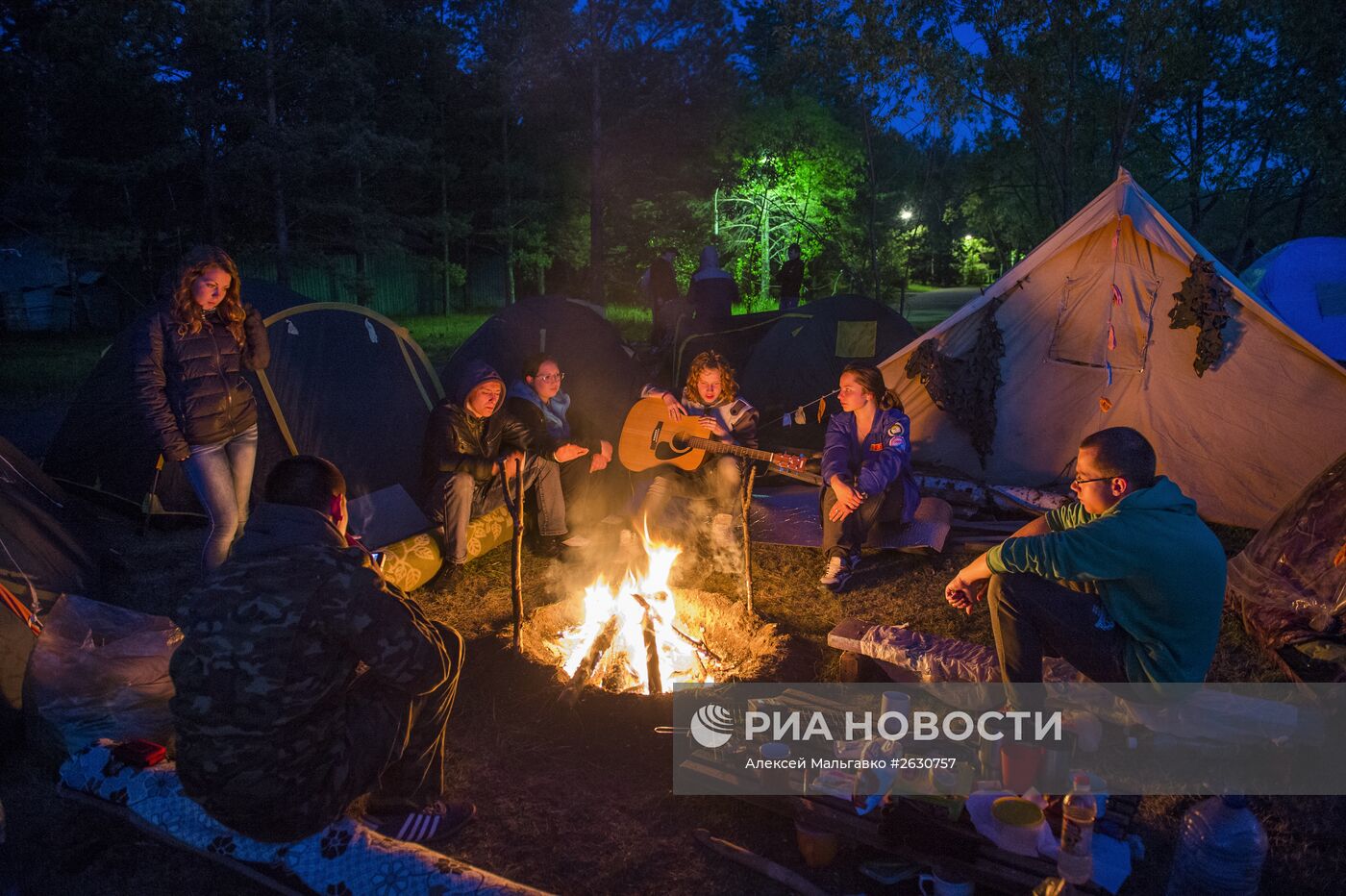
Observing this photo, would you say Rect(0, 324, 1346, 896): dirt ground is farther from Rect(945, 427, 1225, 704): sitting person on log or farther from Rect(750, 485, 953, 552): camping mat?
Rect(750, 485, 953, 552): camping mat

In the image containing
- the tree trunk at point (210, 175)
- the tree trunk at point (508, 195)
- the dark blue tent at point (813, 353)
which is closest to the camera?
the dark blue tent at point (813, 353)

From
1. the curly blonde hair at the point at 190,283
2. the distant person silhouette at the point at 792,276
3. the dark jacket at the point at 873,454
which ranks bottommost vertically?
the dark jacket at the point at 873,454

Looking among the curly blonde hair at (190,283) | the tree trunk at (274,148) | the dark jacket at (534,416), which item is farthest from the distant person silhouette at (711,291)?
the tree trunk at (274,148)

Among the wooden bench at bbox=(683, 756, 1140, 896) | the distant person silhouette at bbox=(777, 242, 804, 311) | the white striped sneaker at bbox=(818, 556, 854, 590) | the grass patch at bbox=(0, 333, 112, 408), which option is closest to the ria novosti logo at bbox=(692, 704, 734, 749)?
the wooden bench at bbox=(683, 756, 1140, 896)

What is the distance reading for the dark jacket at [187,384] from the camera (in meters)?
4.45

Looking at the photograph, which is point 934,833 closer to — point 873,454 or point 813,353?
point 873,454

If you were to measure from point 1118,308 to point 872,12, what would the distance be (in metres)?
7.76

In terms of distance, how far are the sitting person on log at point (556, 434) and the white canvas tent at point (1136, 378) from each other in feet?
9.35

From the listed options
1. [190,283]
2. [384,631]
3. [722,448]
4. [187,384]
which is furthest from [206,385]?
[722,448]

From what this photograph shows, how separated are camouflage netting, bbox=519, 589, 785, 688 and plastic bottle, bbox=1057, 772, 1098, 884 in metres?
1.65

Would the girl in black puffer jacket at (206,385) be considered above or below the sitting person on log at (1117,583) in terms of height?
above

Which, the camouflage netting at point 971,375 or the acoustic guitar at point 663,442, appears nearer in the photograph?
the acoustic guitar at point 663,442

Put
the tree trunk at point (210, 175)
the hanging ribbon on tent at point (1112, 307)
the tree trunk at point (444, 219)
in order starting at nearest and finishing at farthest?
the hanging ribbon on tent at point (1112, 307)
the tree trunk at point (210, 175)
the tree trunk at point (444, 219)

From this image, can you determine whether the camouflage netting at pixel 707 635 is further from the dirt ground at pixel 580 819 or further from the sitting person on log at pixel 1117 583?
the sitting person on log at pixel 1117 583
